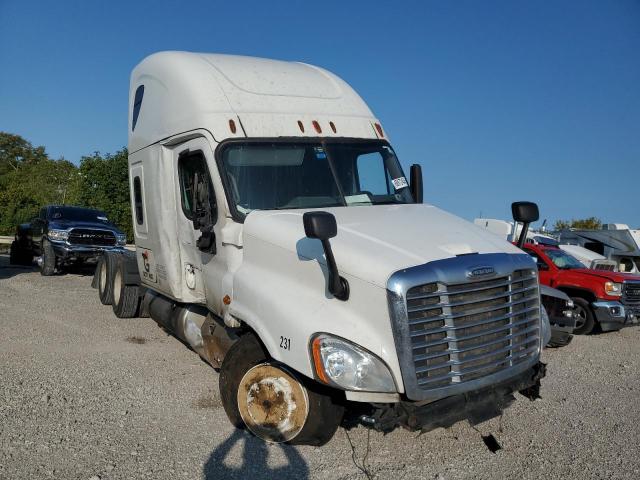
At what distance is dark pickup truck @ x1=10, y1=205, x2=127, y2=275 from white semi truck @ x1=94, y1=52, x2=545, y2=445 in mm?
8464

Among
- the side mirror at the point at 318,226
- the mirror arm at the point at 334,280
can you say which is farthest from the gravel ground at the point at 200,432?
the side mirror at the point at 318,226

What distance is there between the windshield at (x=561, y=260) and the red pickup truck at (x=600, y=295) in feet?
0.67

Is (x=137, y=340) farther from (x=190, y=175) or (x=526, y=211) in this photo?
(x=526, y=211)

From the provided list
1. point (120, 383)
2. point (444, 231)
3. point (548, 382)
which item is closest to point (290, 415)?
point (444, 231)

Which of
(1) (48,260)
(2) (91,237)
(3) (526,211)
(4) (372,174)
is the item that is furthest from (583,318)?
(1) (48,260)

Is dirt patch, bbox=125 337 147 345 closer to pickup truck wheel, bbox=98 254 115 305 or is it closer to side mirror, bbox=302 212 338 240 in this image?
pickup truck wheel, bbox=98 254 115 305

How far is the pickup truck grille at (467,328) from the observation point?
375 centimetres

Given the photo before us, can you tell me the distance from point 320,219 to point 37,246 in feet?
46.7

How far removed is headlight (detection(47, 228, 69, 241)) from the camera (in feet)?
47.2

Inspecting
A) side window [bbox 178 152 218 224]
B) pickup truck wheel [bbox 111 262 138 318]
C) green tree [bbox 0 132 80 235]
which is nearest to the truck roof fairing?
side window [bbox 178 152 218 224]

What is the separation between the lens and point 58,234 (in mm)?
14414

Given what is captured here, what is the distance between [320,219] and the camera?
3.78 m

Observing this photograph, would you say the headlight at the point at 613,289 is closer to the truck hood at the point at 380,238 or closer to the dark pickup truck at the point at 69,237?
the truck hood at the point at 380,238

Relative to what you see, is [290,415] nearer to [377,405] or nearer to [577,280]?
[377,405]
